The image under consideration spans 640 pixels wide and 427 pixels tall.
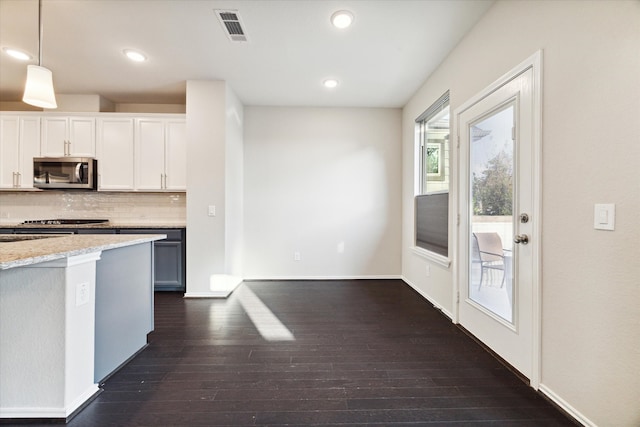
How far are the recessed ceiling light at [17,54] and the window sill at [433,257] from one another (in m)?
4.95

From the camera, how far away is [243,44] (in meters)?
2.74

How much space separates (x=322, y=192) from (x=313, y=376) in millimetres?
2883

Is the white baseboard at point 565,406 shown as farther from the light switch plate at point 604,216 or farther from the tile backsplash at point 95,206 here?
the tile backsplash at point 95,206

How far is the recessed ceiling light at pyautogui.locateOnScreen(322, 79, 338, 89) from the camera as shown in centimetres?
348

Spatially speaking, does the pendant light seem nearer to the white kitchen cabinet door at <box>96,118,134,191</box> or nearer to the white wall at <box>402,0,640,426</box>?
the white kitchen cabinet door at <box>96,118,134,191</box>

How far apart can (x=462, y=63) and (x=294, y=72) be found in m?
1.79

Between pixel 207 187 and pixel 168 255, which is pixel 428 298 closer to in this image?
pixel 207 187

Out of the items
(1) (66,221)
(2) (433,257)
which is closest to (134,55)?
(1) (66,221)

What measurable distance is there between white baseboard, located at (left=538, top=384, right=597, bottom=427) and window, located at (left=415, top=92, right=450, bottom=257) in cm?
144

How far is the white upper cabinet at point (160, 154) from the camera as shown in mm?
3768

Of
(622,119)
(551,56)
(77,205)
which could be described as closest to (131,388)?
(622,119)

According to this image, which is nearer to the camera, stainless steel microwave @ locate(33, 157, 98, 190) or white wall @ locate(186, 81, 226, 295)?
white wall @ locate(186, 81, 226, 295)

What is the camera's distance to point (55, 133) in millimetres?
3762

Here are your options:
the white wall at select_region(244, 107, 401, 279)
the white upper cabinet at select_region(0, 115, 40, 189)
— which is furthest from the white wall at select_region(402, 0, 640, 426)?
the white upper cabinet at select_region(0, 115, 40, 189)
